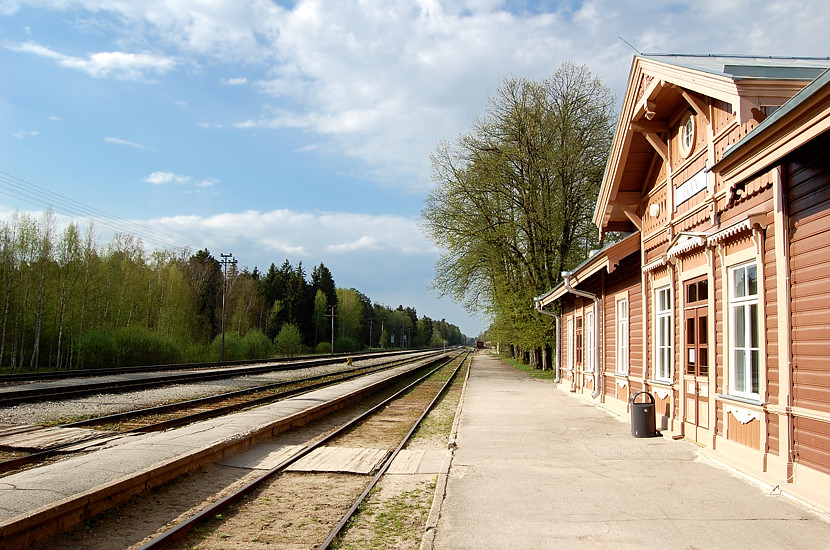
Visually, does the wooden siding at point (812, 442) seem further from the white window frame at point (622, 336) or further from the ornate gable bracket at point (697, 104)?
the white window frame at point (622, 336)

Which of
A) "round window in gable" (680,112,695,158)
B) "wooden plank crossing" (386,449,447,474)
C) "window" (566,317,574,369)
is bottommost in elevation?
"wooden plank crossing" (386,449,447,474)

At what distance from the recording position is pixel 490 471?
27.0 feet

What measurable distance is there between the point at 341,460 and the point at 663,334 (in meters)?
6.24

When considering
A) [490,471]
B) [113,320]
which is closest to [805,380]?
[490,471]

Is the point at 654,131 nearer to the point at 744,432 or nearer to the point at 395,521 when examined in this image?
the point at 744,432

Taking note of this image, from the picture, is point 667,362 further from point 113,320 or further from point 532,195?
point 113,320

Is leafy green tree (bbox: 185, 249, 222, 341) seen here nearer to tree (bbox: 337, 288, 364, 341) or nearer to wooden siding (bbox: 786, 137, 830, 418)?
tree (bbox: 337, 288, 364, 341)

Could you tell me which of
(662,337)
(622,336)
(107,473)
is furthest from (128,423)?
(622,336)

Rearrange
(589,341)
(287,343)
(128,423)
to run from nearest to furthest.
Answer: (128,423) → (589,341) → (287,343)

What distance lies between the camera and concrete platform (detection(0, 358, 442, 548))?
5414 mm

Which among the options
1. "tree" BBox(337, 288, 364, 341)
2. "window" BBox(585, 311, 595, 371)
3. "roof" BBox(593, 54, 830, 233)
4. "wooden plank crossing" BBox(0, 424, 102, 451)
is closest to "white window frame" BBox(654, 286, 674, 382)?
"roof" BBox(593, 54, 830, 233)

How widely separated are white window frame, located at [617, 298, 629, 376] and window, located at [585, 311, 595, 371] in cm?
344

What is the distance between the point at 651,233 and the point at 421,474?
662 cm

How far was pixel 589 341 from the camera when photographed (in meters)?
18.9
